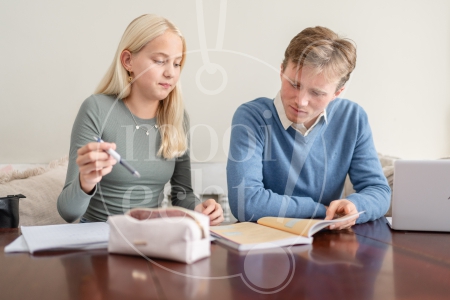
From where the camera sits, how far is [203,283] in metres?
0.61

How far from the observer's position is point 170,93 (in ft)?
4.31

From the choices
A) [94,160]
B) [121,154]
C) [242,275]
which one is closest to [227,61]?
[121,154]

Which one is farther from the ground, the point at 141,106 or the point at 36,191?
the point at 141,106

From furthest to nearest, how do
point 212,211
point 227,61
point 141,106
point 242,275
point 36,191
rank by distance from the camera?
1. point 227,61
2. point 36,191
3. point 141,106
4. point 212,211
5. point 242,275

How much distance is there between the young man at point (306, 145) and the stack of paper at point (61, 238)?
43cm

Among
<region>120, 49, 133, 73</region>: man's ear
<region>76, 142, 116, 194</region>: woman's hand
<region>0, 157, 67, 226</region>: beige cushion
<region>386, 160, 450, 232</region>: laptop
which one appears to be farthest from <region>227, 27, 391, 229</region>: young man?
<region>0, 157, 67, 226</region>: beige cushion

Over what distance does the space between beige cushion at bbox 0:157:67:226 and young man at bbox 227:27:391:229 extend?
2.41ft

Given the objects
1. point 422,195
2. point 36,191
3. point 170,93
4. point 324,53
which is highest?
point 324,53

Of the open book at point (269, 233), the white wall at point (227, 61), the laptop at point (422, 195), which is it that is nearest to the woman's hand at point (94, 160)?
the open book at point (269, 233)

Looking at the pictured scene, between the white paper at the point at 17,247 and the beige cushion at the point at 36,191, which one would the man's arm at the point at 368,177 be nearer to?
the white paper at the point at 17,247

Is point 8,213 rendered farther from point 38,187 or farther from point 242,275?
point 242,275

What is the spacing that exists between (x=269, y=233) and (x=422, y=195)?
1.26 feet

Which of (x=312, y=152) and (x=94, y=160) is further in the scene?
(x=312, y=152)

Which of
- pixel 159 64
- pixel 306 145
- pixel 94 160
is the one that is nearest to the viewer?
pixel 94 160
